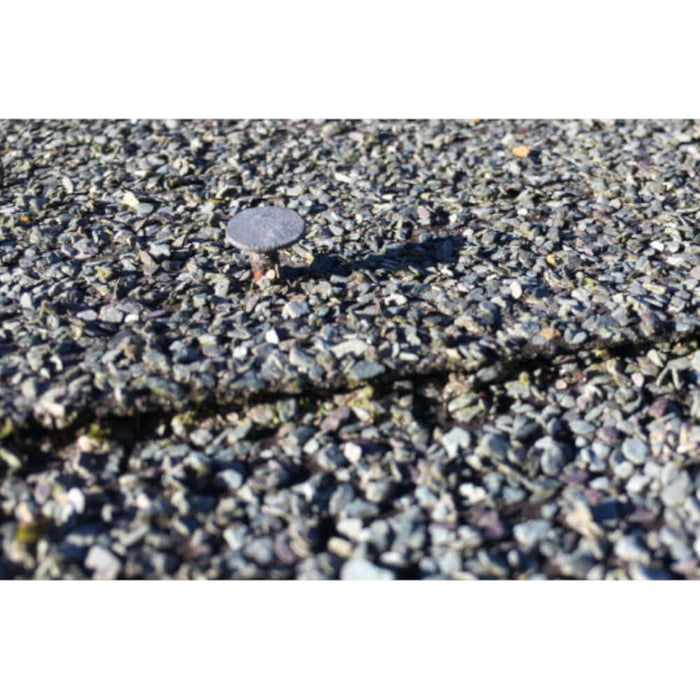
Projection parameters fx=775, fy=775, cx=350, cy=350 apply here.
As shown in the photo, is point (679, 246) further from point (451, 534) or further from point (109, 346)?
point (109, 346)

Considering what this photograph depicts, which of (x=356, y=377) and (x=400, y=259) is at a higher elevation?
(x=400, y=259)

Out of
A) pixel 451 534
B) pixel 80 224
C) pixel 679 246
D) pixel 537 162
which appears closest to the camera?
pixel 451 534

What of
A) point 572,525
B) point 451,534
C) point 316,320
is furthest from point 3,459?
point 572,525

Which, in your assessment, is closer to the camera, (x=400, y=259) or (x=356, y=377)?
(x=356, y=377)

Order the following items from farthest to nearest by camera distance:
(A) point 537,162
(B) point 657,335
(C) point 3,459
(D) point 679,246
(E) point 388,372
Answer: (A) point 537,162 < (D) point 679,246 < (B) point 657,335 < (E) point 388,372 < (C) point 3,459

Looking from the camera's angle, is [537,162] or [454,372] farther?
[537,162]

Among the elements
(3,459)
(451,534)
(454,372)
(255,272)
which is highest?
(255,272)

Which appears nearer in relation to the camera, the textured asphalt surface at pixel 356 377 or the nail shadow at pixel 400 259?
the textured asphalt surface at pixel 356 377

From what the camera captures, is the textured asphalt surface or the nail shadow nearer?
the textured asphalt surface
